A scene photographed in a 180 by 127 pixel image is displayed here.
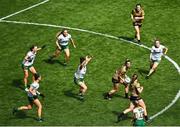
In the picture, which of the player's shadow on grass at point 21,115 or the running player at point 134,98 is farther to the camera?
the player's shadow on grass at point 21,115

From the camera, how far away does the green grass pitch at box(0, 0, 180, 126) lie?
72.0ft

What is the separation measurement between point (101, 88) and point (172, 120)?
445cm

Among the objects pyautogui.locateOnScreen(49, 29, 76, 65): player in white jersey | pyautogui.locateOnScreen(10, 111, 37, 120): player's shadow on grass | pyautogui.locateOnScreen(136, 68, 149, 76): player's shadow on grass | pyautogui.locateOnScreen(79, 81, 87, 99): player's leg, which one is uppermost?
pyautogui.locateOnScreen(49, 29, 76, 65): player in white jersey

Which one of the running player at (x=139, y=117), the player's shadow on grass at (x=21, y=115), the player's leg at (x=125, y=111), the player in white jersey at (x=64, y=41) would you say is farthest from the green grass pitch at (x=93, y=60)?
the running player at (x=139, y=117)

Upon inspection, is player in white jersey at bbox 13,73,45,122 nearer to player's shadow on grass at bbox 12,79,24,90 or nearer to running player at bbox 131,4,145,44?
player's shadow on grass at bbox 12,79,24,90

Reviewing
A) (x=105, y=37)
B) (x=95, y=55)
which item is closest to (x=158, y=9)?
(x=105, y=37)

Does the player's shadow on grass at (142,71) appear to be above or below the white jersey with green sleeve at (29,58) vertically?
below

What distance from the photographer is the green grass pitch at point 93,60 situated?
21953mm

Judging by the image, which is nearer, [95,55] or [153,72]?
[153,72]

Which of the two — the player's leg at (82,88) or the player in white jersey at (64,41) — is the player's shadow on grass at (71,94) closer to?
the player's leg at (82,88)

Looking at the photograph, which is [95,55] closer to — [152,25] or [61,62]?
[61,62]

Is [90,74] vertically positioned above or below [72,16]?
below

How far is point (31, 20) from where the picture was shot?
3203cm

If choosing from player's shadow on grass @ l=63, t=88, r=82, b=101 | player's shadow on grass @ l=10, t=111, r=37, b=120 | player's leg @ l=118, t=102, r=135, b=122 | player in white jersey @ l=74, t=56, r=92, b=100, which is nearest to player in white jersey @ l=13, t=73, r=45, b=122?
player's shadow on grass @ l=10, t=111, r=37, b=120
